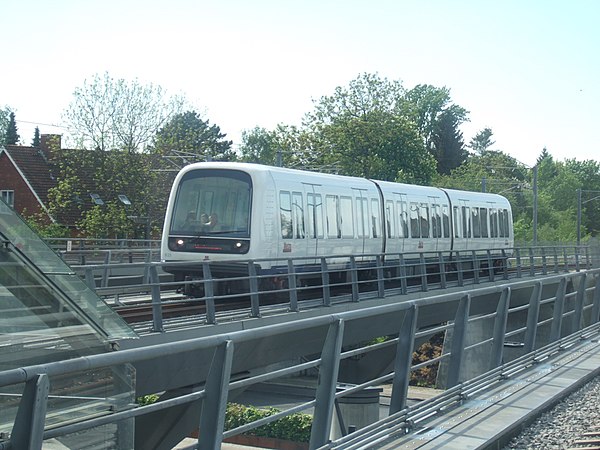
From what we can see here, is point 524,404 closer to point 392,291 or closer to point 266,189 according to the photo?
point 266,189

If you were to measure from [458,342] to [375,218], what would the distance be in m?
19.2

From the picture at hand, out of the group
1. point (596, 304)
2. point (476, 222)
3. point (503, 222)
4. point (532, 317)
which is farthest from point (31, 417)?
point (503, 222)

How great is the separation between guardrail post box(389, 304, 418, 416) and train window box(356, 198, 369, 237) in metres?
19.2

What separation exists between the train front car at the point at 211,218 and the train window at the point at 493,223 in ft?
59.7

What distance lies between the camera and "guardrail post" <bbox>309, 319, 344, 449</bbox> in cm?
633

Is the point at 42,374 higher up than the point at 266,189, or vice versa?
the point at 266,189

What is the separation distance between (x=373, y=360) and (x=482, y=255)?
22482 millimetres

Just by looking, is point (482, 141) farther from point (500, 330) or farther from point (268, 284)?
point (500, 330)

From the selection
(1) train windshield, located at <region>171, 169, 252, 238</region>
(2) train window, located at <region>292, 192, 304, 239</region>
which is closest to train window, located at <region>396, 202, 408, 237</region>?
(2) train window, located at <region>292, 192, 304, 239</region>

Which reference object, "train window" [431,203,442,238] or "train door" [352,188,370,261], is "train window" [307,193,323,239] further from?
"train window" [431,203,442,238]

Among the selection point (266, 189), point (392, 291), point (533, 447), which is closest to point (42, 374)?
point (533, 447)

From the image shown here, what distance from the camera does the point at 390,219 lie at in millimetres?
29266

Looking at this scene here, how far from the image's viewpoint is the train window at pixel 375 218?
28.0 m

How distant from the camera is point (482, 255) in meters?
37.9
